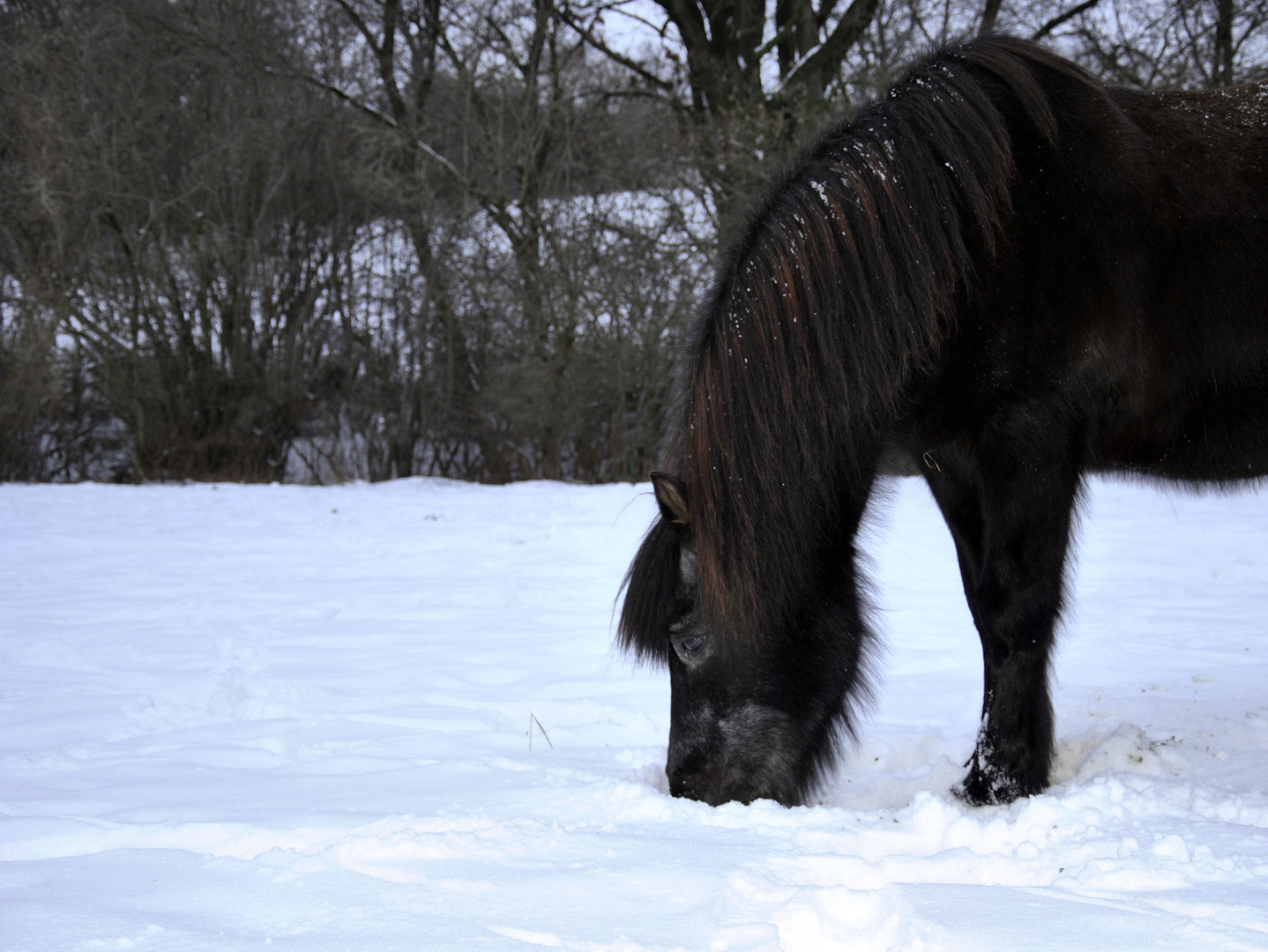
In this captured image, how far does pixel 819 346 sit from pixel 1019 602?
2.56 ft

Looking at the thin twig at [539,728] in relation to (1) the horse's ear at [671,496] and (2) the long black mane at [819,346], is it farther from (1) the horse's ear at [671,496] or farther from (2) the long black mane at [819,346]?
(1) the horse's ear at [671,496]

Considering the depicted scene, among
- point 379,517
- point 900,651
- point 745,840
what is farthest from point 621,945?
point 379,517

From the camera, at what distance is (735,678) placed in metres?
2.38

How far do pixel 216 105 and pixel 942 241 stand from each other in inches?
504

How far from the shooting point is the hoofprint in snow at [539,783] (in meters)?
1.50

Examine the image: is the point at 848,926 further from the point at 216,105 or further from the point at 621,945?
the point at 216,105

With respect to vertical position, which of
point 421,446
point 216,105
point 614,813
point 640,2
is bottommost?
point 614,813

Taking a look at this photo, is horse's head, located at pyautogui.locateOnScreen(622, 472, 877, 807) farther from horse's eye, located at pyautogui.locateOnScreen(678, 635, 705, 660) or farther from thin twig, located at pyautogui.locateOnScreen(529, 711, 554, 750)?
thin twig, located at pyautogui.locateOnScreen(529, 711, 554, 750)

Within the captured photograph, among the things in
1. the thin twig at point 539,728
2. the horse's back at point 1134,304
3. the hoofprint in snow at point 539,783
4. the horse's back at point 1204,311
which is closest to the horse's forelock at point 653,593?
the hoofprint in snow at point 539,783

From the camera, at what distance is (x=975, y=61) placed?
102 inches

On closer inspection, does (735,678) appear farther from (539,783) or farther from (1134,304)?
(1134,304)

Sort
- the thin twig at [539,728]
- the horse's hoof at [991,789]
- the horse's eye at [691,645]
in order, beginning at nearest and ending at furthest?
the horse's hoof at [991,789]
the horse's eye at [691,645]
the thin twig at [539,728]

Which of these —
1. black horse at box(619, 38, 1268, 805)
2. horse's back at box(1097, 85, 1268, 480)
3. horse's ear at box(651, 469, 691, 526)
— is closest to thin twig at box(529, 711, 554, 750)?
black horse at box(619, 38, 1268, 805)

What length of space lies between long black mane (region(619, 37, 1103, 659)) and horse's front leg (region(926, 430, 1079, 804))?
1.09 ft
